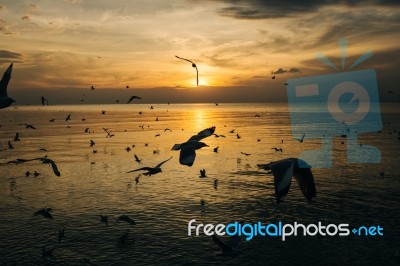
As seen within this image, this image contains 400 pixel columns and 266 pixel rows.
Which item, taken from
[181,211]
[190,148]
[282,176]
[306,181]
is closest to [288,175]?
[282,176]

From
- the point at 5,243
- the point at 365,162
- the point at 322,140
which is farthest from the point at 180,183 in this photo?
the point at 322,140

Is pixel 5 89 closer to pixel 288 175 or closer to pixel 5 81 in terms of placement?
pixel 5 81

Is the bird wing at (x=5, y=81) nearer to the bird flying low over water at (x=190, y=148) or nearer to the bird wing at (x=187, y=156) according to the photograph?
the bird flying low over water at (x=190, y=148)

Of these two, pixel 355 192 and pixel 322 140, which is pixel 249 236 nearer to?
pixel 355 192

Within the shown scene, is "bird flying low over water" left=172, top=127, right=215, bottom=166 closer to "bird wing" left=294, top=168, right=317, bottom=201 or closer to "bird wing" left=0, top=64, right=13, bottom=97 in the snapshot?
"bird wing" left=294, top=168, right=317, bottom=201

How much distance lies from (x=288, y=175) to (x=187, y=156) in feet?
7.53

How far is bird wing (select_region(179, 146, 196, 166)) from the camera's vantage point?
7525 millimetres

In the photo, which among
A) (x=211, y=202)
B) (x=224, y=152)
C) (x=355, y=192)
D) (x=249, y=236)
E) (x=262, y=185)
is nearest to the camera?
(x=249, y=236)

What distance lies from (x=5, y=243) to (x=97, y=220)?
519 centimetres

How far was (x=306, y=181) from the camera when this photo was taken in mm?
7441

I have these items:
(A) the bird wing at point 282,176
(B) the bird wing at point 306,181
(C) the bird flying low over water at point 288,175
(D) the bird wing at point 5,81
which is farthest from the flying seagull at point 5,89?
(B) the bird wing at point 306,181

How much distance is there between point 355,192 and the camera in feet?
95.3

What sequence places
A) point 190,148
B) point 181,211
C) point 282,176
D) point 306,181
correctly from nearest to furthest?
point 282,176
point 306,181
point 190,148
point 181,211

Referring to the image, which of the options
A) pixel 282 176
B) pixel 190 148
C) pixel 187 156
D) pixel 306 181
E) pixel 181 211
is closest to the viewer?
pixel 282 176
